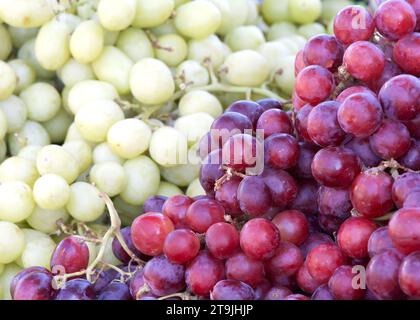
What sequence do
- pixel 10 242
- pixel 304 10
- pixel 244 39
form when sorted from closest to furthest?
1. pixel 10 242
2. pixel 244 39
3. pixel 304 10

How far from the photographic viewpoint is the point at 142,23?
1.35 meters

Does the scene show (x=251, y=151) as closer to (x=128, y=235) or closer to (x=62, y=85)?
(x=128, y=235)

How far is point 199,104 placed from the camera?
4.20 ft

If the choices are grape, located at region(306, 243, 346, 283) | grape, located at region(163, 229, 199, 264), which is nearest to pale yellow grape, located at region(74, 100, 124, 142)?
grape, located at region(163, 229, 199, 264)

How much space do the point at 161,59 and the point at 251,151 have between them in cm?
56

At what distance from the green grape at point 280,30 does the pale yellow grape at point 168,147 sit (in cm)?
54

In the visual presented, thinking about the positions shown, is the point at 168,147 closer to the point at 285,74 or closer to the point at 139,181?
the point at 139,181

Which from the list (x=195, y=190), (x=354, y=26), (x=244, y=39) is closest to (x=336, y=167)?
(x=354, y=26)

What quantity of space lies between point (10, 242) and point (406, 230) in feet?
1.99

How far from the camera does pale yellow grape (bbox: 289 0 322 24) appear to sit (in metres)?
1.63

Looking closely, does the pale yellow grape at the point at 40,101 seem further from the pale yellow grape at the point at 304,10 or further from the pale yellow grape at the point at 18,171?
the pale yellow grape at the point at 304,10

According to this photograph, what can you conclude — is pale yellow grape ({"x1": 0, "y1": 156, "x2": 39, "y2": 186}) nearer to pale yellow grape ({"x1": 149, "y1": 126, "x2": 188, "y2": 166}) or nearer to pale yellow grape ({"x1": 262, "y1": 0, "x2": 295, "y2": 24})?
pale yellow grape ({"x1": 149, "y1": 126, "x2": 188, "y2": 166})

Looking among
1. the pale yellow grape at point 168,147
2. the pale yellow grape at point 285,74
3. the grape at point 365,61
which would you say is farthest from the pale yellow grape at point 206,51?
the grape at point 365,61
